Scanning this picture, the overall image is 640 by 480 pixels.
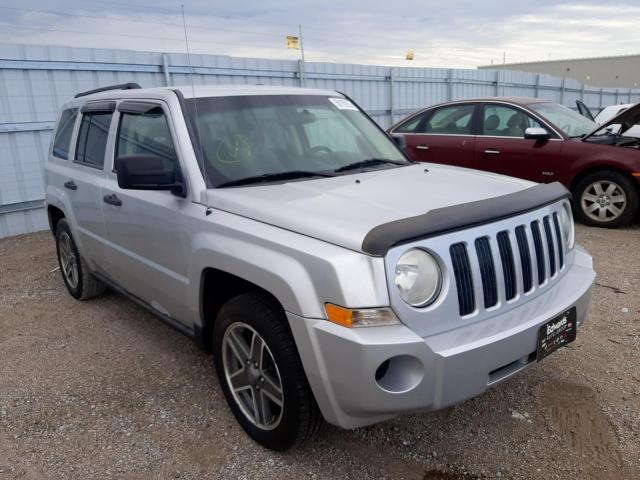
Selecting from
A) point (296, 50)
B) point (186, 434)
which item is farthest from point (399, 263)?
point (296, 50)

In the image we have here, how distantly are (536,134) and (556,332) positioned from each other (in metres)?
5.16

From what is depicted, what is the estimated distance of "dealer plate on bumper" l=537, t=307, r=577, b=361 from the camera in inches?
97.2

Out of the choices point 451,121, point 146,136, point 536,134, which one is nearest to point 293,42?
point 451,121

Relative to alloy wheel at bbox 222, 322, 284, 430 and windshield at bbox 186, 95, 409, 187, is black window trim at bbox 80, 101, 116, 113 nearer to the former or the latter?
windshield at bbox 186, 95, 409, 187

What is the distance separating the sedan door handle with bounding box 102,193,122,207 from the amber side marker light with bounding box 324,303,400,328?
209 cm

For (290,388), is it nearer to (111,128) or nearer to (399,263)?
(399,263)

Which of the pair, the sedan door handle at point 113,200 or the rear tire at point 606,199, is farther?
the rear tire at point 606,199

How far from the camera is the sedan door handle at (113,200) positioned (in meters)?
3.64

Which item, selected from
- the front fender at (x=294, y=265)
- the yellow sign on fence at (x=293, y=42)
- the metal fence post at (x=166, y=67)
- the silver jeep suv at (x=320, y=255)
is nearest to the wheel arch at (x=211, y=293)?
the silver jeep suv at (x=320, y=255)

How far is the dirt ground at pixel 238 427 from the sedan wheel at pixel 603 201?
292 centimetres

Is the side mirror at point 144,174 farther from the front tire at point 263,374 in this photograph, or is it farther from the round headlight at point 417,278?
the round headlight at point 417,278

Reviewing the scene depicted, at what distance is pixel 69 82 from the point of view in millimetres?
7805

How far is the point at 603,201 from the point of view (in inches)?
274

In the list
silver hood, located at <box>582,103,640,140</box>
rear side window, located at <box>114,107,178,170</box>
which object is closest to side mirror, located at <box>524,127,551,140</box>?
silver hood, located at <box>582,103,640,140</box>
